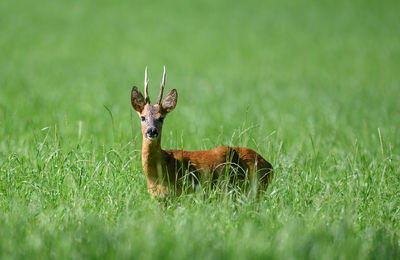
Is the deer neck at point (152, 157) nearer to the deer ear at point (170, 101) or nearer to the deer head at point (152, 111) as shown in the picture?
the deer head at point (152, 111)

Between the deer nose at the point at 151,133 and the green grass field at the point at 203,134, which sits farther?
the deer nose at the point at 151,133

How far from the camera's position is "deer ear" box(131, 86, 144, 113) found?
4.70 m

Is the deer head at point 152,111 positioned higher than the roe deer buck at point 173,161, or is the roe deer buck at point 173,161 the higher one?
the deer head at point 152,111

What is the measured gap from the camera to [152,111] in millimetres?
4723

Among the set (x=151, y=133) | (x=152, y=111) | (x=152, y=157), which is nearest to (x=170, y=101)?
(x=152, y=111)

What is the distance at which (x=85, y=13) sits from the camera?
115 ft

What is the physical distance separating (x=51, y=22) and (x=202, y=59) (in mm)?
11532

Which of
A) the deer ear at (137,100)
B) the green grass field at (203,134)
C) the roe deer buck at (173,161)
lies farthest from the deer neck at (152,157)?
the deer ear at (137,100)

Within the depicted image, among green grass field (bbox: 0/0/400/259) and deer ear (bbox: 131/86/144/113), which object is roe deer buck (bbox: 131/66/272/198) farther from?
green grass field (bbox: 0/0/400/259)

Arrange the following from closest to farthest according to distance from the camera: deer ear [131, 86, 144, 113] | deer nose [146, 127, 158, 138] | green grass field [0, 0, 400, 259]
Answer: green grass field [0, 0, 400, 259], deer nose [146, 127, 158, 138], deer ear [131, 86, 144, 113]

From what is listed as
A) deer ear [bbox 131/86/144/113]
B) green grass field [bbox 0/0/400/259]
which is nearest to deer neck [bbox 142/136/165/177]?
green grass field [bbox 0/0/400/259]

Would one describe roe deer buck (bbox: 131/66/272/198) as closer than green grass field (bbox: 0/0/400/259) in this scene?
No

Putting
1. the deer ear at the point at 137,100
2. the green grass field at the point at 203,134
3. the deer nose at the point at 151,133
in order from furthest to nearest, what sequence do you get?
the deer ear at the point at 137,100, the deer nose at the point at 151,133, the green grass field at the point at 203,134

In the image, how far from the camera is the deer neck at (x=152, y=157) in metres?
4.64
